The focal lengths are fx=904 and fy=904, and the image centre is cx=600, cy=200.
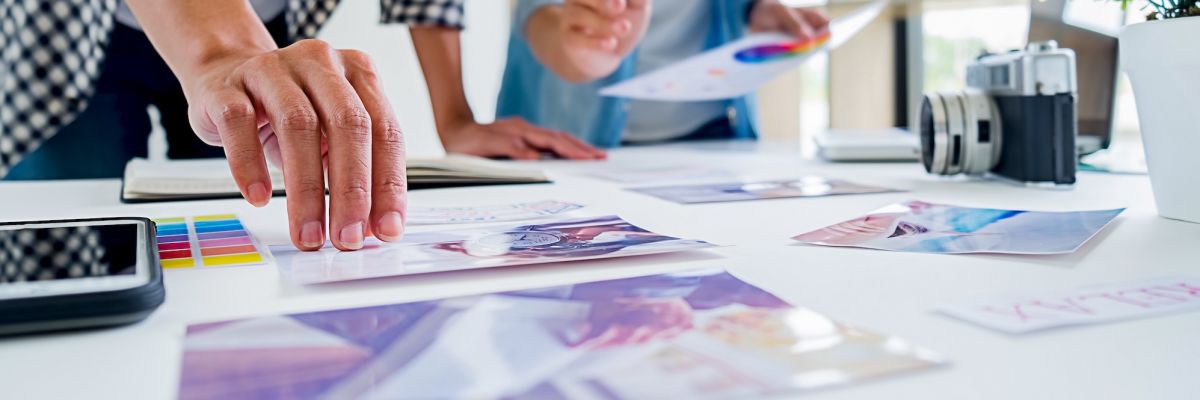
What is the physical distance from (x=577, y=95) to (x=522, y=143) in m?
0.35

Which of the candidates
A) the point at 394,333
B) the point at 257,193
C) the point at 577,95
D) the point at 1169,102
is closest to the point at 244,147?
the point at 257,193

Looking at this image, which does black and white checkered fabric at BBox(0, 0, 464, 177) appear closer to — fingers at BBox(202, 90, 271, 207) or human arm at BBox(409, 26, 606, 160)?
human arm at BBox(409, 26, 606, 160)

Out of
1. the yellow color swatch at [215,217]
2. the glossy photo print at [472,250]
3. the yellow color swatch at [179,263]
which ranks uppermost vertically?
the yellow color swatch at [179,263]

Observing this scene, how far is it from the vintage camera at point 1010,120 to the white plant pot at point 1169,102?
14cm

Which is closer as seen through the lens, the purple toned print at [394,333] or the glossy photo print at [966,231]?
the purple toned print at [394,333]

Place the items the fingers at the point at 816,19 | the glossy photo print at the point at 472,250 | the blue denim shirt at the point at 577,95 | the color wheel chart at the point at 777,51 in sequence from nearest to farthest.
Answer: the glossy photo print at the point at 472,250, the color wheel chart at the point at 777,51, the fingers at the point at 816,19, the blue denim shirt at the point at 577,95

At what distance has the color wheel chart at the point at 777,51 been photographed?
Result: 3.65 ft

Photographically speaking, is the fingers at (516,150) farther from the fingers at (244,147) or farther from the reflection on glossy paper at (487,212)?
the fingers at (244,147)

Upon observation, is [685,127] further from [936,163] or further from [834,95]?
[834,95]

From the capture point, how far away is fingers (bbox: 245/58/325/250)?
470mm

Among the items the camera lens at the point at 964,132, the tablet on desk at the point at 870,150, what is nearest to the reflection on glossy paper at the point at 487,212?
the camera lens at the point at 964,132

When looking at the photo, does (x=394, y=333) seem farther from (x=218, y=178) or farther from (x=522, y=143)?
(x=522, y=143)

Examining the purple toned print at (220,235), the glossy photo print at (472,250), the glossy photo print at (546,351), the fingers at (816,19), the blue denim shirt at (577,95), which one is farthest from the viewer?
the blue denim shirt at (577,95)

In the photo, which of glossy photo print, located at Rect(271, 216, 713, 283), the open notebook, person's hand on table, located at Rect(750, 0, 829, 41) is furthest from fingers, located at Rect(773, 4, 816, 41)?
glossy photo print, located at Rect(271, 216, 713, 283)
